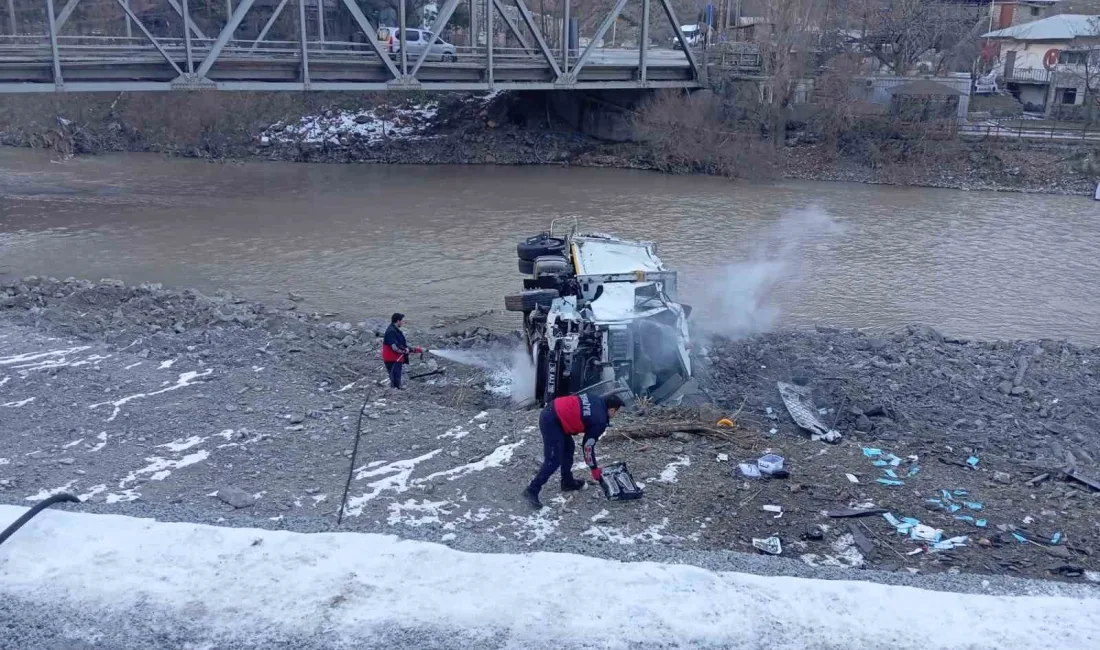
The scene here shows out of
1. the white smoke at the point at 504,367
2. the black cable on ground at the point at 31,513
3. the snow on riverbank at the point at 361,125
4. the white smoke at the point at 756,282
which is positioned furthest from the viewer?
the snow on riverbank at the point at 361,125

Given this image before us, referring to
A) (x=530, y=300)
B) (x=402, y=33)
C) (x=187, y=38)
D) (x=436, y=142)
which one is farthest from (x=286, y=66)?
(x=530, y=300)

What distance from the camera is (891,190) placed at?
112 ft

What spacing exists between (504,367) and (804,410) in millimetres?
4628

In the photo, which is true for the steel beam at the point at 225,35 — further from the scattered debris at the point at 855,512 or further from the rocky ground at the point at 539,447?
the scattered debris at the point at 855,512

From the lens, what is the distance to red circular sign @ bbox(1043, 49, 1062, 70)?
45031mm

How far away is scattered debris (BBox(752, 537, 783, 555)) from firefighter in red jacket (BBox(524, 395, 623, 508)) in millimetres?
1475

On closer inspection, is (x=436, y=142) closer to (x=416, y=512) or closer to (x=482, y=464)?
(x=482, y=464)

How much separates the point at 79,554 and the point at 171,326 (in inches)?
342

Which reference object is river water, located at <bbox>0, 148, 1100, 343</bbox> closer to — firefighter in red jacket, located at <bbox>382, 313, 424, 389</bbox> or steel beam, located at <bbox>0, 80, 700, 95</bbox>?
steel beam, located at <bbox>0, 80, 700, 95</bbox>

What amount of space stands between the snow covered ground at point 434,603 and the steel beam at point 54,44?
2287 cm

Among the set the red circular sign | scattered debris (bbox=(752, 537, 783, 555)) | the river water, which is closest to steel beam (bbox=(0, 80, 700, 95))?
the river water

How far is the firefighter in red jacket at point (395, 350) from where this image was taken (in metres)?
11.6

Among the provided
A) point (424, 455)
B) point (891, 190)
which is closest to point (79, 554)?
point (424, 455)

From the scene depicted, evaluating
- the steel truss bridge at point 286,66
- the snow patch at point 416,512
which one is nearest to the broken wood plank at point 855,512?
the snow patch at point 416,512
